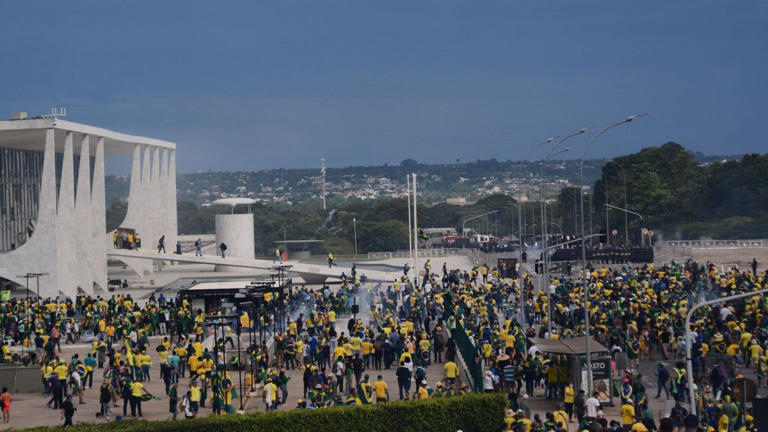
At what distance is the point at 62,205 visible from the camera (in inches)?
1996

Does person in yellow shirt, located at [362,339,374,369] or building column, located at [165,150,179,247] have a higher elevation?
building column, located at [165,150,179,247]

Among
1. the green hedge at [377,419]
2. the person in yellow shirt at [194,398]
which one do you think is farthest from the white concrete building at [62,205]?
the green hedge at [377,419]

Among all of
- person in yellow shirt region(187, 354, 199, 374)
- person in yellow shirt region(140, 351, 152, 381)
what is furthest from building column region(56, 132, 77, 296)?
person in yellow shirt region(187, 354, 199, 374)

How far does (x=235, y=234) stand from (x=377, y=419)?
56043 millimetres

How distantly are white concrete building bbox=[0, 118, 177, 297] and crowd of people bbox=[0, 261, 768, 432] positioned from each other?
951cm

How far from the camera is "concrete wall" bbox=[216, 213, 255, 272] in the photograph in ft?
244

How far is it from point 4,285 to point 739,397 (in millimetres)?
42342

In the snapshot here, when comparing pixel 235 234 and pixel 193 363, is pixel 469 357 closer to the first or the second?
pixel 193 363

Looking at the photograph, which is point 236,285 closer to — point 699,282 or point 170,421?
point 699,282

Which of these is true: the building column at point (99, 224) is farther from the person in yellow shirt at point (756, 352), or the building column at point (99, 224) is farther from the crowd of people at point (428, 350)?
the person in yellow shirt at point (756, 352)

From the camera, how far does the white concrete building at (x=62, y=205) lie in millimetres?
49625

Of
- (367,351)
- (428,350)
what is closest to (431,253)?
(367,351)

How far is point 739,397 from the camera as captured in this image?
60.1 feet

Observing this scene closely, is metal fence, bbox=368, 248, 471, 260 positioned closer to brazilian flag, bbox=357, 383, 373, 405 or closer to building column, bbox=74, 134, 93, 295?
building column, bbox=74, 134, 93, 295
